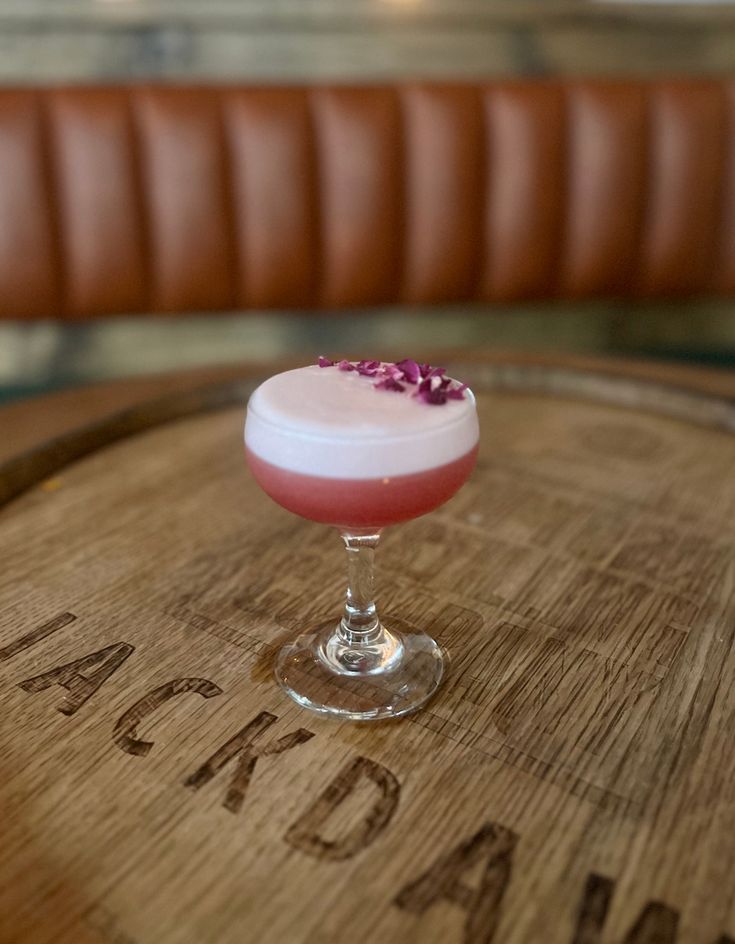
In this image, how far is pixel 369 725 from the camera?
560 mm

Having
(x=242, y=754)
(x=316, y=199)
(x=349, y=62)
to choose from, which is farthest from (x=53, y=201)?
(x=242, y=754)

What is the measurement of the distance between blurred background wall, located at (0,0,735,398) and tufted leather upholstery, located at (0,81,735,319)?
172 mm

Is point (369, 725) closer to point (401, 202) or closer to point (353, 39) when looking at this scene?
point (401, 202)

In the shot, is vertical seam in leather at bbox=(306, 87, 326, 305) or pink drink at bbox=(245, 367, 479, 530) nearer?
pink drink at bbox=(245, 367, 479, 530)

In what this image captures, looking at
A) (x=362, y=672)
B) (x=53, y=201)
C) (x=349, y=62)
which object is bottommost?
(x=362, y=672)

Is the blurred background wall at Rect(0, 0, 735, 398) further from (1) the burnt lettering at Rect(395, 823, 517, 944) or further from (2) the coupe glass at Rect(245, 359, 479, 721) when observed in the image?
(1) the burnt lettering at Rect(395, 823, 517, 944)

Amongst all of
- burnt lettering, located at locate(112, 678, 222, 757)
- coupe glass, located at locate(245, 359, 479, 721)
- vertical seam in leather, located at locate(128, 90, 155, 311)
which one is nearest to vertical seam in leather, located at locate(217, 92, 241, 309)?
vertical seam in leather, located at locate(128, 90, 155, 311)

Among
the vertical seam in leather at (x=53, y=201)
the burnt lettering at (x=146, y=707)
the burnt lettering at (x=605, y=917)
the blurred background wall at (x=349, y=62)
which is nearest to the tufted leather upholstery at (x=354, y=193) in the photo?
the vertical seam in leather at (x=53, y=201)

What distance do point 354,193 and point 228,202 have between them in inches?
10.2

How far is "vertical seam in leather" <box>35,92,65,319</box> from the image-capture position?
160cm

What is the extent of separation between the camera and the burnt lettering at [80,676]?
22.9 inches

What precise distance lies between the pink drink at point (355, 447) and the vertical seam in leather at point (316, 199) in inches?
48.4

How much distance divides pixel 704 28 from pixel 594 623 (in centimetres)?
171

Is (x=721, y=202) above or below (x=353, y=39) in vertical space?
below
